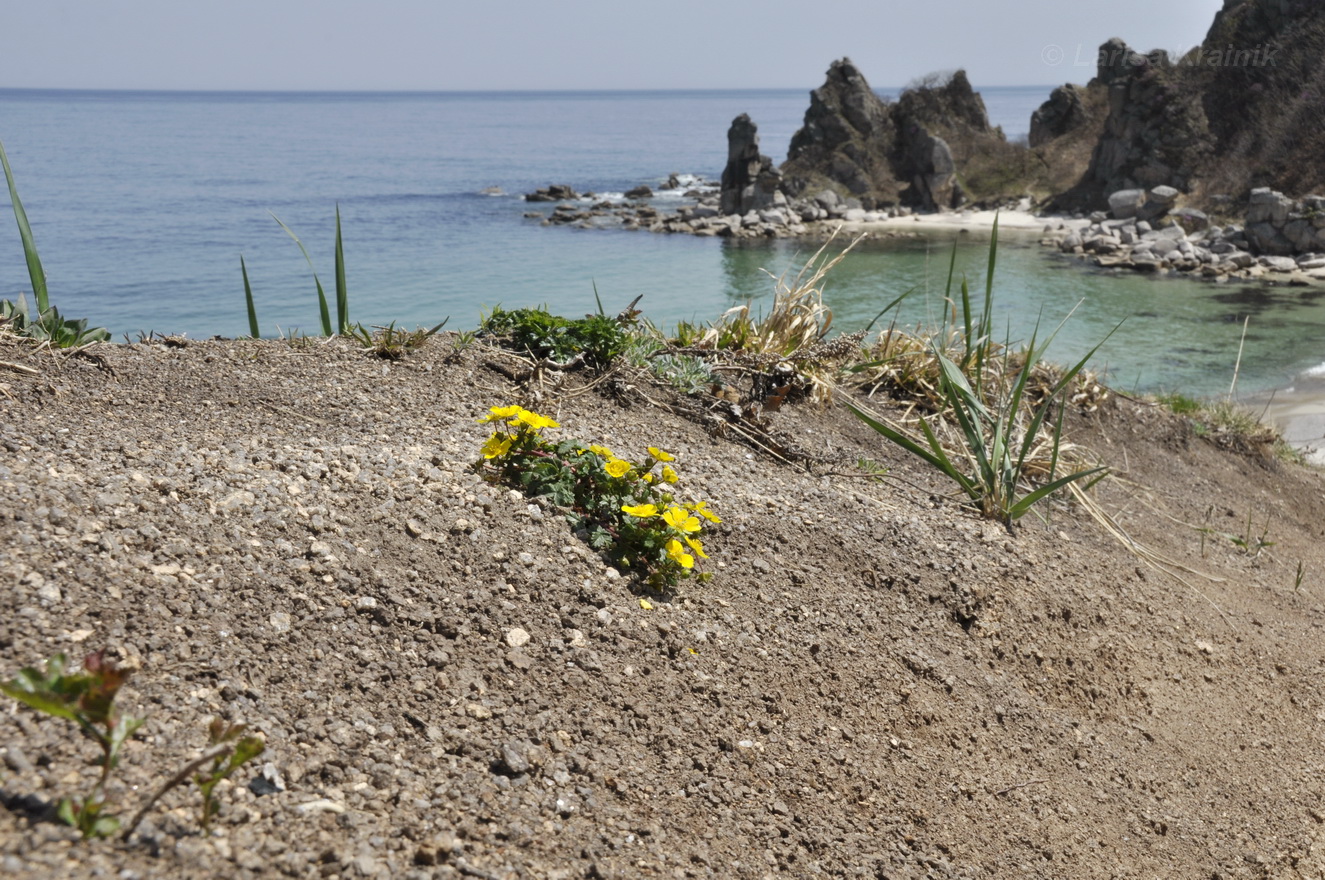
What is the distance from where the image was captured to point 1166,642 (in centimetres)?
347

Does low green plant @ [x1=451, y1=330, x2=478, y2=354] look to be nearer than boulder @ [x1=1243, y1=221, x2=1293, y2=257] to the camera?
Yes

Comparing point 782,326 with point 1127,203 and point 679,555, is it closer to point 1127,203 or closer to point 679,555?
point 679,555

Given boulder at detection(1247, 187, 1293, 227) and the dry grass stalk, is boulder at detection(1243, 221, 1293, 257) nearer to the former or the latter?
boulder at detection(1247, 187, 1293, 227)

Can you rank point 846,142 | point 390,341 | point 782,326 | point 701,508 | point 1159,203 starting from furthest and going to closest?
point 846,142
point 1159,203
point 782,326
point 390,341
point 701,508

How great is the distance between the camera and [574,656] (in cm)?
242

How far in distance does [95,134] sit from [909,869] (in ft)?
314

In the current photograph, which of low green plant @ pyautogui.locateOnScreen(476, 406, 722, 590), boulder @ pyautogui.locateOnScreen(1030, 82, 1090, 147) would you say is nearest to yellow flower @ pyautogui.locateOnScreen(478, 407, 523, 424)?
low green plant @ pyautogui.locateOnScreen(476, 406, 722, 590)

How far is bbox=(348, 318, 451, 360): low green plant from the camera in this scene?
13.0 ft

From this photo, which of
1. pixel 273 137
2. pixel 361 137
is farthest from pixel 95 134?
pixel 361 137

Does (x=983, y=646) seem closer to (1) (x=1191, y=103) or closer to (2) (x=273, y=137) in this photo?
(1) (x=1191, y=103)

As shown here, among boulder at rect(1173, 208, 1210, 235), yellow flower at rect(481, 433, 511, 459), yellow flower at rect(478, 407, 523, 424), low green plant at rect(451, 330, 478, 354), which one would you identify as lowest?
boulder at rect(1173, 208, 1210, 235)

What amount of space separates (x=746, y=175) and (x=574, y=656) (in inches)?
1632

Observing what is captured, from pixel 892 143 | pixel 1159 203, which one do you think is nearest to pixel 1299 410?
pixel 1159 203

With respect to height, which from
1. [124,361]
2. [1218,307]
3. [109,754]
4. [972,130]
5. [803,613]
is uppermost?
[972,130]
